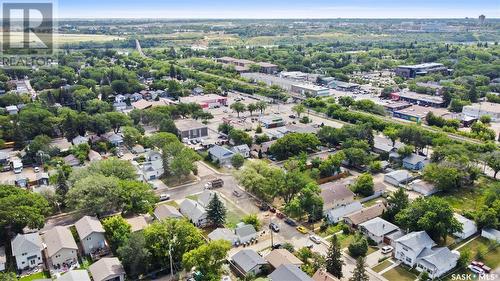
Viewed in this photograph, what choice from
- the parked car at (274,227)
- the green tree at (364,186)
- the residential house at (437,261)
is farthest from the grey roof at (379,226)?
the parked car at (274,227)

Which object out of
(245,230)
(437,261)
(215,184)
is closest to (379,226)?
(437,261)

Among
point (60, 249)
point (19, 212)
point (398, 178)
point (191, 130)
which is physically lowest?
point (60, 249)

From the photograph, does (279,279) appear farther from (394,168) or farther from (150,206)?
(394,168)

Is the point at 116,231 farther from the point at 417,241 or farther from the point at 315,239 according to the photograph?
the point at 417,241

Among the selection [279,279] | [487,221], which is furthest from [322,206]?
[487,221]

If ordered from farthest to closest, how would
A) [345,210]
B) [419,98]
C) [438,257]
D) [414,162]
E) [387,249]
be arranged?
1. [419,98]
2. [414,162]
3. [345,210]
4. [387,249]
5. [438,257]

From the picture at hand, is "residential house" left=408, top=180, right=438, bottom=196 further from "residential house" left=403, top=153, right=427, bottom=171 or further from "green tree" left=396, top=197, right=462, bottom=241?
"green tree" left=396, top=197, right=462, bottom=241
